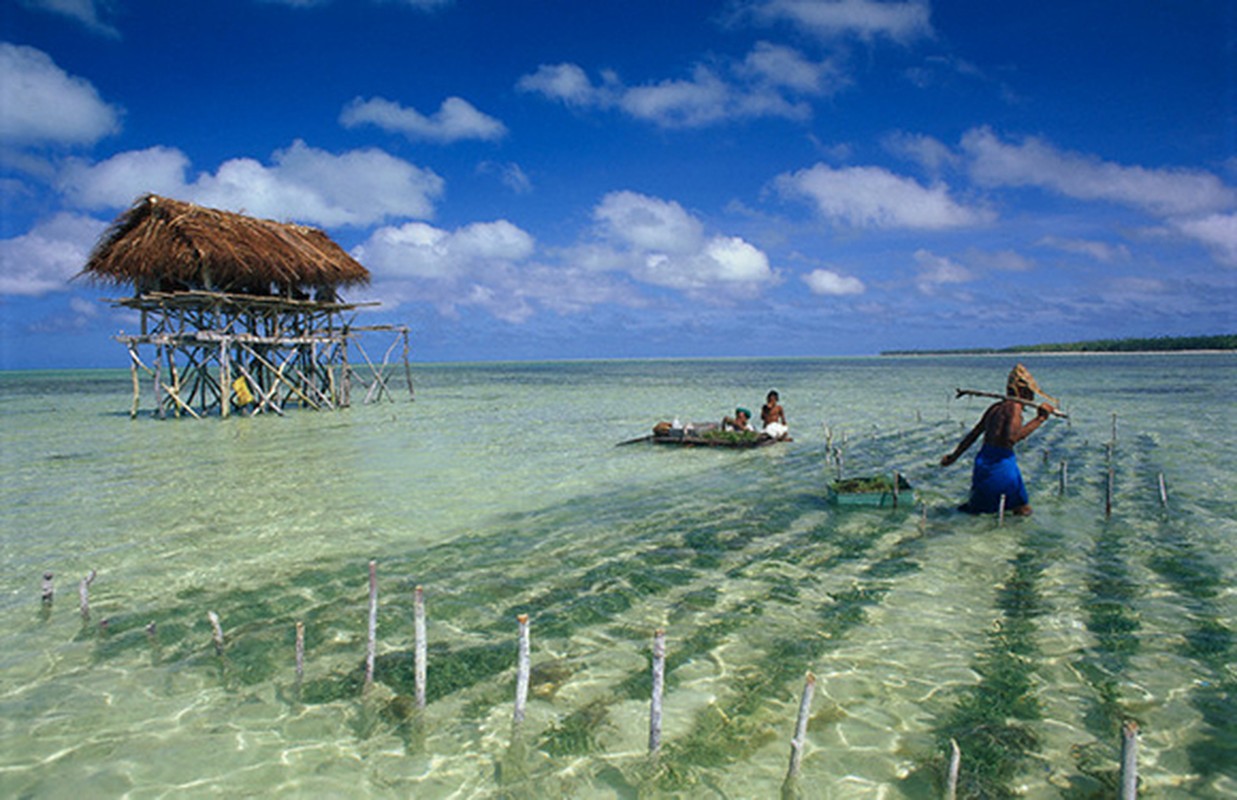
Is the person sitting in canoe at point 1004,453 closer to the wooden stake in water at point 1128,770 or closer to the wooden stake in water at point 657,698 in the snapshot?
the wooden stake in water at point 1128,770

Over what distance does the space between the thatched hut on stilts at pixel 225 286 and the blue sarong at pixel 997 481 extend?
24.7 meters

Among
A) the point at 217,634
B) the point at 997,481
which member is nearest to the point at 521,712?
the point at 217,634

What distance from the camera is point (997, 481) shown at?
9930 mm

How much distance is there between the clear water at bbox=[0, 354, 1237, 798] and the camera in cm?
434

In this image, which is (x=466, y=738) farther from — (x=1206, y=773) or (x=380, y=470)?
(x=380, y=470)

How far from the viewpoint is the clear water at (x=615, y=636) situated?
4.34m

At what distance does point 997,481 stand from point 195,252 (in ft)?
83.9

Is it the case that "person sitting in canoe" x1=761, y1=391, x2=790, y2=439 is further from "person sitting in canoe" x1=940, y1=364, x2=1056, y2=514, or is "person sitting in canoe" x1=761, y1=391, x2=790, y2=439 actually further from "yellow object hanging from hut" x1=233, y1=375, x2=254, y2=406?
"yellow object hanging from hut" x1=233, y1=375, x2=254, y2=406

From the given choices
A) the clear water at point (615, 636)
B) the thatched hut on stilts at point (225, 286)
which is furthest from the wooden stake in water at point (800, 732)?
the thatched hut on stilts at point (225, 286)

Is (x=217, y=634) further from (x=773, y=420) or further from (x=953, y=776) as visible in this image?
(x=773, y=420)

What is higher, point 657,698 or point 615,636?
point 657,698

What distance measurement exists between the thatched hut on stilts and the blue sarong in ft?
81.2

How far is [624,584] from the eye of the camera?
7.48 meters

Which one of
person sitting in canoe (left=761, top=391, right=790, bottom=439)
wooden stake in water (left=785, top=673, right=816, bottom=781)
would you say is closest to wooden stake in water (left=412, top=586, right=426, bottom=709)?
wooden stake in water (left=785, top=673, right=816, bottom=781)
